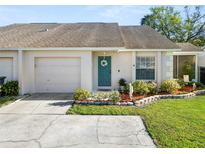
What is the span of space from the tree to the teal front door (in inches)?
890

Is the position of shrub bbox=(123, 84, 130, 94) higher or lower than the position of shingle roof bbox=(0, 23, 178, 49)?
lower

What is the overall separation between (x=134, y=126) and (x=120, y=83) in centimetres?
787

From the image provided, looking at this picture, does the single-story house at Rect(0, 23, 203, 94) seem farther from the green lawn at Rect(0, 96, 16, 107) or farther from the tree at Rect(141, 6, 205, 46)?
the tree at Rect(141, 6, 205, 46)

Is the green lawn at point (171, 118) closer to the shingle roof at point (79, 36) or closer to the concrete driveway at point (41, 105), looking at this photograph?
the concrete driveway at point (41, 105)

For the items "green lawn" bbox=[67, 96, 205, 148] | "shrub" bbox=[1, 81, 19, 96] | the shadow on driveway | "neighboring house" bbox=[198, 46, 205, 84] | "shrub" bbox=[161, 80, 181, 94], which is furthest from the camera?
"neighboring house" bbox=[198, 46, 205, 84]

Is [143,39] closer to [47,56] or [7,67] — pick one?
[47,56]

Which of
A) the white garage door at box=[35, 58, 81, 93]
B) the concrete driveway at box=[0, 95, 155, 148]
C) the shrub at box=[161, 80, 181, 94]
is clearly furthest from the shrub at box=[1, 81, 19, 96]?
the shrub at box=[161, 80, 181, 94]

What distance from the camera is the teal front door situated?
16672 mm

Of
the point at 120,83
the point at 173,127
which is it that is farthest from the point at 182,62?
the point at 173,127

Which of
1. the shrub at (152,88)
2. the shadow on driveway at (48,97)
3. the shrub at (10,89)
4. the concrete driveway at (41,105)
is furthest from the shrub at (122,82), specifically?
the shrub at (10,89)

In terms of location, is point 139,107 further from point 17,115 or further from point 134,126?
point 17,115

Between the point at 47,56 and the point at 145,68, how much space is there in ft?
20.9

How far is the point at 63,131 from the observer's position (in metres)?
8.06

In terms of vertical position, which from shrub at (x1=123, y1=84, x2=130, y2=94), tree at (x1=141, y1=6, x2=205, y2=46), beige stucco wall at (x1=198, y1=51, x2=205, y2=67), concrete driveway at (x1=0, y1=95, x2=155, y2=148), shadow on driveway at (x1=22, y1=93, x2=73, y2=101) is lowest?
concrete driveway at (x1=0, y1=95, x2=155, y2=148)
